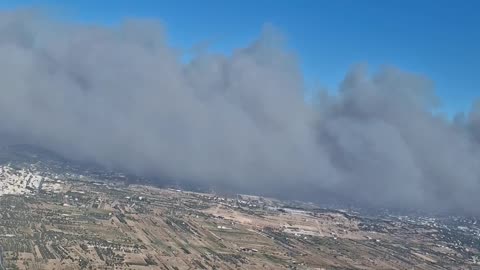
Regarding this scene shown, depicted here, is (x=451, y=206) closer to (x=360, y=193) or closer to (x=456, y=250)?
(x=360, y=193)

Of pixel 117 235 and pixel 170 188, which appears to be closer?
pixel 117 235

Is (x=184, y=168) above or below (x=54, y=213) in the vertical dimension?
above

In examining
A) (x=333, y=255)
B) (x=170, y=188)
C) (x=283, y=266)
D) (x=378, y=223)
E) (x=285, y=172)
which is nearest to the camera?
(x=283, y=266)

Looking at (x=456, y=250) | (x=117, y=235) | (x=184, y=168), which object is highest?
(x=184, y=168)

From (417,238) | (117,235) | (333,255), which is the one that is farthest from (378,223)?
(117,235)

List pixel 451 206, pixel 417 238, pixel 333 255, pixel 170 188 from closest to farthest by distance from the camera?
pixel 333 255 < pixel 417 238 < pixel 170 188 < pixel 451 206

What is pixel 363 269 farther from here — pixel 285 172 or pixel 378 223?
pixel 285 172

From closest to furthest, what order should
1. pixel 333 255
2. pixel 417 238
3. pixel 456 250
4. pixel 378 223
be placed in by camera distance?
pixel 333 255 → pixel 456 250 → pixel 417 238 → pixel 378 223

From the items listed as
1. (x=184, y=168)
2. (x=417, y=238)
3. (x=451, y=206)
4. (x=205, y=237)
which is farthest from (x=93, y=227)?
(x=451, y=206)

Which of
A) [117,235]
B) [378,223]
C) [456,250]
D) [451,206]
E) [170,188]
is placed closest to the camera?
[117,235]
